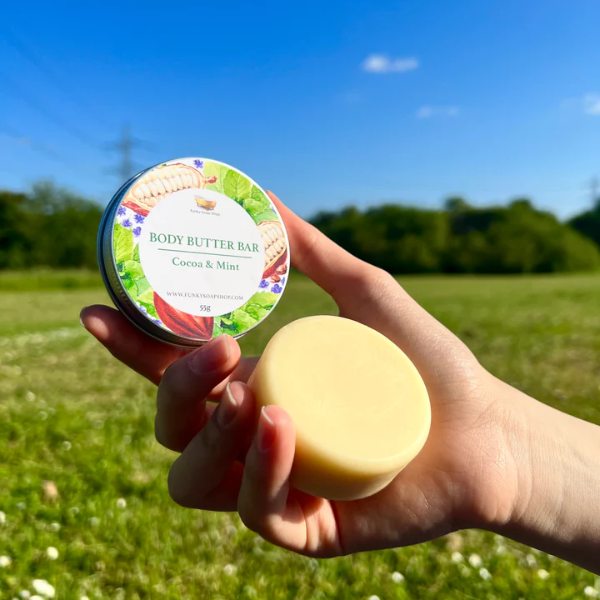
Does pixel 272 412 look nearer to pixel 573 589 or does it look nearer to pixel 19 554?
pixel 19 554

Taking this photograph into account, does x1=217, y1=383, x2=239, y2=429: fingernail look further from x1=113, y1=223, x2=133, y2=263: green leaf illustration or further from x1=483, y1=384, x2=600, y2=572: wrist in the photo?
x1=483, y1=384, x2=600, y2=572: wrist

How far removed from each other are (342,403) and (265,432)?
0.99ft

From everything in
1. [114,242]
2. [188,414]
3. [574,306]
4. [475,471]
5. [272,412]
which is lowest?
[574,306]

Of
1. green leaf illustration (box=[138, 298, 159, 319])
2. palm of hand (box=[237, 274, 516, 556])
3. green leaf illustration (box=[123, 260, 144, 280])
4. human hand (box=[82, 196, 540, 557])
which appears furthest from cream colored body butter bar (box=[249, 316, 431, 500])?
green leaf illustration (box=[123, 260, 144, 280])

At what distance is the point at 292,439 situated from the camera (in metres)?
1.49


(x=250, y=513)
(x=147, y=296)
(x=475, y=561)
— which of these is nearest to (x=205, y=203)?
(x=147, y=296)

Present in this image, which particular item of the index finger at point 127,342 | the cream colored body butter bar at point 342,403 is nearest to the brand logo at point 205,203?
the index finger at point 127,342

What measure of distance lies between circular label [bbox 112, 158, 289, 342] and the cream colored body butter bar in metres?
0.39

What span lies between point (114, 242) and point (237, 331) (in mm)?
556

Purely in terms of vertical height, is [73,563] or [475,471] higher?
[475,471]

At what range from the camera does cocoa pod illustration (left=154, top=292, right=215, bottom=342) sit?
6.48 feet

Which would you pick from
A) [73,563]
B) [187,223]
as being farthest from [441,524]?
[73,563]

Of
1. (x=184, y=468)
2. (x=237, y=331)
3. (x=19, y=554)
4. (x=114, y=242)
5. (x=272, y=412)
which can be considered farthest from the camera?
(x=19, y=554)

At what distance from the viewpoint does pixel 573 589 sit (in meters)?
2.48
